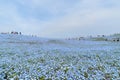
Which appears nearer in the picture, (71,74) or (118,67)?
(71,74)

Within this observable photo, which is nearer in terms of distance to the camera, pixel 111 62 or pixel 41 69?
pixel 41 69

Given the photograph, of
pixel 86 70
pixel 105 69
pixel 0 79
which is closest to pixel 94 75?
pixel 86 70

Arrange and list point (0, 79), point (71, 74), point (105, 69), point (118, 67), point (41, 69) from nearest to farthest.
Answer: point (0, 79), point (71, 74), point (41, 69), point (105, 69), point (118, 67)

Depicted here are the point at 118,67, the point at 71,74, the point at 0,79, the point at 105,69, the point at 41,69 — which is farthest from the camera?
the point at 118,67

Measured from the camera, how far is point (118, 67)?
574 inches

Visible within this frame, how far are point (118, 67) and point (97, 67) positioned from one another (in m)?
1.40

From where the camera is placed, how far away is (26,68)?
40.4ft

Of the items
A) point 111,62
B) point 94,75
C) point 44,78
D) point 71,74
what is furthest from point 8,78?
point 111,62

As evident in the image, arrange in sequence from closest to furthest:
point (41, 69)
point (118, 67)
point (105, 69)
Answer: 1. point (41, 69)
2. point (105, 69)
3. point (118, 67)

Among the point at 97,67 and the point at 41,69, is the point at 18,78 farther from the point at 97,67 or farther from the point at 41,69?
the point at 97,67

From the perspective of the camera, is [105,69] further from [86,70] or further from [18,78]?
[18,78]

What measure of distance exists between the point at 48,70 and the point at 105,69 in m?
3.55

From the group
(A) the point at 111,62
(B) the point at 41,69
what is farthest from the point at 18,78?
(A) the point at 111,62

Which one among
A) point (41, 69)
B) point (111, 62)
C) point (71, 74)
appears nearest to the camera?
point (71, 74)
